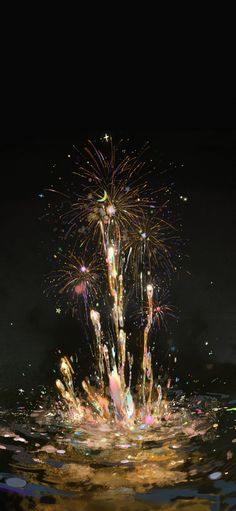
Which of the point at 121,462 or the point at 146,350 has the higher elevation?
the point at 146,350

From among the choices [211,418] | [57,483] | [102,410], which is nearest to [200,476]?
[57,483]

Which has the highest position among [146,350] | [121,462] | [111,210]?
[111,210]

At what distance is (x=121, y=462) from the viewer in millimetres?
9969

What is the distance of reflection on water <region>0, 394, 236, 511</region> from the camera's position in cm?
796

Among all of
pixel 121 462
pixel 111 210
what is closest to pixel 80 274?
pixel 111 210

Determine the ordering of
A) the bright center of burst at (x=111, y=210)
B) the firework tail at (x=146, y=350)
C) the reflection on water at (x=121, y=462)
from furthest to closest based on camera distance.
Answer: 1. the firework tail at (x=146, y=350)
2. the bright center of burst at (x=111, y=210)
3. the reflection on water at (x=121, y=462)

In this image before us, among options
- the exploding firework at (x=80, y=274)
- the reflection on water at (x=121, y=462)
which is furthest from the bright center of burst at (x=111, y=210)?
the reflection on water at (x=121, y=462)

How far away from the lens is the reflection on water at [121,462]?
7.96 meters

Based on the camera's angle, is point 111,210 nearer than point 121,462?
No

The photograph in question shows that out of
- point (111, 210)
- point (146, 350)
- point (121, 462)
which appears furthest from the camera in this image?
point (146, 350)

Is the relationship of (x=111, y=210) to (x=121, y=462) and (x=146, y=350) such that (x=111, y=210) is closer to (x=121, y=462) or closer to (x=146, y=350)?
(x=146, y=350)

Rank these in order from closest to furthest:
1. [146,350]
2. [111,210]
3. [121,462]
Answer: [121,462] → [111,210] → [146,350]

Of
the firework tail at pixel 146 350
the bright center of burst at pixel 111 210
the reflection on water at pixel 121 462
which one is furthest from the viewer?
the firework tail at pixel 146 350

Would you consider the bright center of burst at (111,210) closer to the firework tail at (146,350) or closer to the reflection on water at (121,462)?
the firework tail at (146,350)
